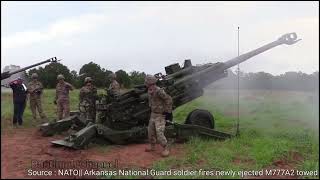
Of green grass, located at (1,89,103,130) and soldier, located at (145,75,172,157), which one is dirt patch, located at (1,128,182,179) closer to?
soldier, located at (145,75,172,157)

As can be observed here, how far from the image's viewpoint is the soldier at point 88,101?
45.3 ft

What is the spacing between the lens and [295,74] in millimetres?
12688

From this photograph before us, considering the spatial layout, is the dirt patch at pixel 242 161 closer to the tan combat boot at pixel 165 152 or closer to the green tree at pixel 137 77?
the tan combat boot at pixel 165 152

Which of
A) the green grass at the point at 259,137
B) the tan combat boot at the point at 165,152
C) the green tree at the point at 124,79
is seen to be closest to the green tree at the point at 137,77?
the green tree at the point at 124,79

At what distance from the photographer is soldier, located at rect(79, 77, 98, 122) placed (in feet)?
45.3

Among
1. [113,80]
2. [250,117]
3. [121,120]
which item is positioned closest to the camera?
[121,120]

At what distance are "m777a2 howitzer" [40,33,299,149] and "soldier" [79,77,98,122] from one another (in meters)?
0.29

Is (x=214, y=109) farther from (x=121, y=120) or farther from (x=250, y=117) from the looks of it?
(x=121, y=120)

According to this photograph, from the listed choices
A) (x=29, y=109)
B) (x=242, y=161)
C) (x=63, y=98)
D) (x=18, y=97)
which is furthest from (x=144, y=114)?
(x=29, y=109)

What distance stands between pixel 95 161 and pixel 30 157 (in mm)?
1382

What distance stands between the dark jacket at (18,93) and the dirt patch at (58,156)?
259 cm

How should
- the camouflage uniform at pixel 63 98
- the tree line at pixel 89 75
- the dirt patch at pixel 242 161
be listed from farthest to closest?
the tree line at pixel 89 75, the camouflage uniform at pixel 63 98, the dirt patch at pixel 242 161

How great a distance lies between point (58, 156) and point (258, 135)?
188 inches

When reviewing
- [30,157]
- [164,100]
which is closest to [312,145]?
[164,100]
